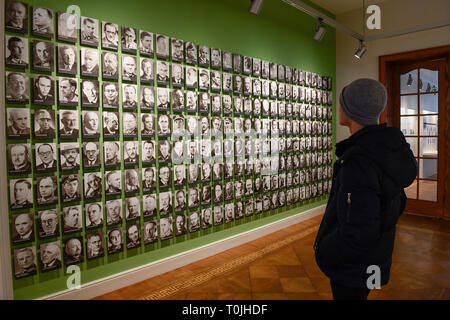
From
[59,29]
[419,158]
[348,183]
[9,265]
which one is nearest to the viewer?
[348,183]

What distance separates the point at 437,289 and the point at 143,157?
2987 millimetres

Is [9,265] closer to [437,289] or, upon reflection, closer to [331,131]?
[437,289]

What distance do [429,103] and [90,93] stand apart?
5.42 meters


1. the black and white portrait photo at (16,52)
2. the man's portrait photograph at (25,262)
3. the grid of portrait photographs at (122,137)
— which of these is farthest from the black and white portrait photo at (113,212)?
the black and white portrait photo at (16,52)

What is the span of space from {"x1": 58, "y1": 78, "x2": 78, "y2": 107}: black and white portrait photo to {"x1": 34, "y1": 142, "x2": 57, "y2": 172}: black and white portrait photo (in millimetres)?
356

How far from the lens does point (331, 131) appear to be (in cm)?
591

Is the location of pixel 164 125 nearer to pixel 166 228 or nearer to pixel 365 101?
pixel 166 228

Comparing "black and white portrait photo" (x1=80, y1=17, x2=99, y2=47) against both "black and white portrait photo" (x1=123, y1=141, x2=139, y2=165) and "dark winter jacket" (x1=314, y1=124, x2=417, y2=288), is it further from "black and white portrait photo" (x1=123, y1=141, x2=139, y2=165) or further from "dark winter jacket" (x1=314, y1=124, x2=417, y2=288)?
"dark winter jacket" (x1=314, y1=124, x2=417, y2=288)

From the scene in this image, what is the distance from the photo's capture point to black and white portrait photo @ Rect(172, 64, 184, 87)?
3.22 metres

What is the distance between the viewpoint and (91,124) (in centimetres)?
265

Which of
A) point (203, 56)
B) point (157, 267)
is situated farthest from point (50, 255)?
point (203, 56)

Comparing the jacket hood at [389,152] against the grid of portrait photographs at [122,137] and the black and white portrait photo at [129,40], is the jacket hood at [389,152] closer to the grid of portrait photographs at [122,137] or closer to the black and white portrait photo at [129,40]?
the grid of portrait photographs at [122,137]

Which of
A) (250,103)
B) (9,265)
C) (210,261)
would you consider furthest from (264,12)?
(9,265)

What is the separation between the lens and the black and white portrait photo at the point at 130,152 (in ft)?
9.45
